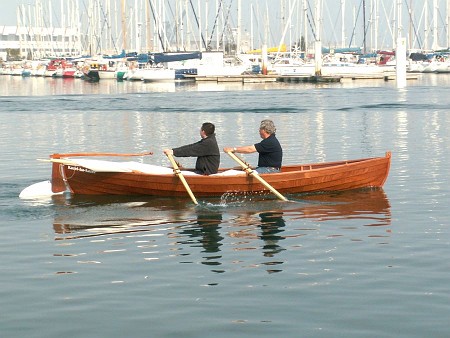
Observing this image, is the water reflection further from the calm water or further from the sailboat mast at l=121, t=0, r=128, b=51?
the sailboat mast at l=121, t=0, r=128, b=51

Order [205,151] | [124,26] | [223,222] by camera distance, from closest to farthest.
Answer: [223,222] < [205,151] < [124,26]

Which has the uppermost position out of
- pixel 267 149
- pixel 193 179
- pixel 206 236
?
pixel 267 149

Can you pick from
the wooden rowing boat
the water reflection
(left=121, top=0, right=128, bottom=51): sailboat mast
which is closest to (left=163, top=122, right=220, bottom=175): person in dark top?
the wooden rowing boat

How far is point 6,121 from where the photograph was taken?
5031 cm

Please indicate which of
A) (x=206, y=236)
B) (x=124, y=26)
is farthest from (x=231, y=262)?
(x=124, y=26)

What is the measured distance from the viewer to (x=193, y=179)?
19797mm

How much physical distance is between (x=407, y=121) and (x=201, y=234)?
31.5 metres

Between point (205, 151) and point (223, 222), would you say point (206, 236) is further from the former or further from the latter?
point (205, 151)

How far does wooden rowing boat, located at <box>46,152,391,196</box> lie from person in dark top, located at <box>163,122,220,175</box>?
0.99 ft

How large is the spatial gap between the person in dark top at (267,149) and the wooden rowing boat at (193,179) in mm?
453

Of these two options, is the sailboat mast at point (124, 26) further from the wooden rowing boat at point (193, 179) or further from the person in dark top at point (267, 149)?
the person in dark top at point (267, 149)

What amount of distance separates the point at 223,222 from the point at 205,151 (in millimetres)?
2509

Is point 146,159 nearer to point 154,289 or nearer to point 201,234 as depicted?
point 201,234

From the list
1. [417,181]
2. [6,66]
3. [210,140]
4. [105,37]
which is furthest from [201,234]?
[6,66]
